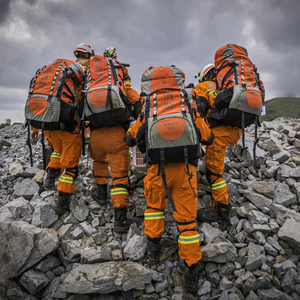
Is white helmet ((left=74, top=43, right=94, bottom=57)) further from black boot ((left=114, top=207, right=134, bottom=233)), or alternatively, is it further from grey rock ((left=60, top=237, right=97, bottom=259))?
grey rock ((left=60, top=237, right=97, bottom=259))

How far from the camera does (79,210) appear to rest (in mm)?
4074

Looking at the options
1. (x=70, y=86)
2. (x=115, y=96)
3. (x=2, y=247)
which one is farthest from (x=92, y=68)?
(x=2, y=247)

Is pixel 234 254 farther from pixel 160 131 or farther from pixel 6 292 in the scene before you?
pixel 6 292

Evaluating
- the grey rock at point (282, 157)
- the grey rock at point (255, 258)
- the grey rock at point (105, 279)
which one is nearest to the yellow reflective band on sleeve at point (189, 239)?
the grey rock at point (105, 279)

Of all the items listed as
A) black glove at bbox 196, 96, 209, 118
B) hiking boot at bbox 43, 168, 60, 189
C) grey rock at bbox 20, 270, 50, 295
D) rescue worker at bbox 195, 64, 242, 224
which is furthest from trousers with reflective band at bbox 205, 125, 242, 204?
hiking boot at bbox 43, 168, 60, 189

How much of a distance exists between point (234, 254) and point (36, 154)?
667 centimetres

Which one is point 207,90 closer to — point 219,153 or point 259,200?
point 219,153

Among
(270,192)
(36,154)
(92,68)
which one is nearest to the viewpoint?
(92,68)

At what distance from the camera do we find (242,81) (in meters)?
3.47

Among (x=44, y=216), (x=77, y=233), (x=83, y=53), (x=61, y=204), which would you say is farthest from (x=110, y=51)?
(x=77, y=233)

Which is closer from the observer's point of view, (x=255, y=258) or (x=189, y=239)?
(x=189, y=239)

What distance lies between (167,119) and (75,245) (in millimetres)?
2678

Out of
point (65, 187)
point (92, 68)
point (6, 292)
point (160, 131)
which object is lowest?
point (6, 292)

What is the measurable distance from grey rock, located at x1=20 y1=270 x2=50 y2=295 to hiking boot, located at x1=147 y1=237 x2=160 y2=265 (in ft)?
5.32
